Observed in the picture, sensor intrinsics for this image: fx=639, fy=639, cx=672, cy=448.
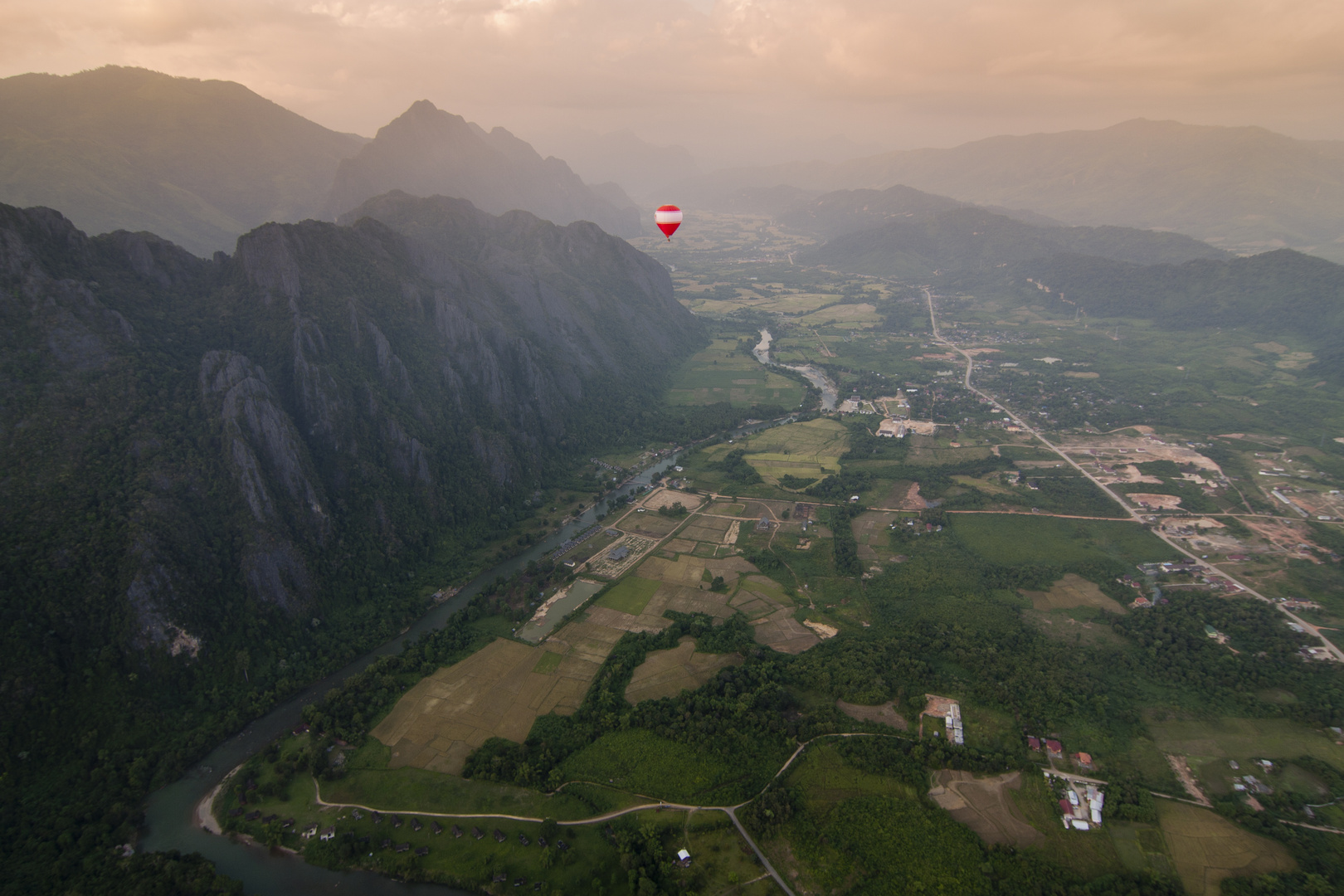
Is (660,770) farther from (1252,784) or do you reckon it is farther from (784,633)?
(1252,784)

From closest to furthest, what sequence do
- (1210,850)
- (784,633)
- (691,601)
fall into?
(1210,850) → (784,633) → (691,601)

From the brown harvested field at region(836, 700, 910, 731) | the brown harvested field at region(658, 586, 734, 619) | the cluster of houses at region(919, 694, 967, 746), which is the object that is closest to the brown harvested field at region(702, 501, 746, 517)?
the brown harvested field at region(658, 586, 734, 619)

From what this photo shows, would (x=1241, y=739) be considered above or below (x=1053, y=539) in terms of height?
below

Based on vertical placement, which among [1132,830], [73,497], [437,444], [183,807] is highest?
[73,497]

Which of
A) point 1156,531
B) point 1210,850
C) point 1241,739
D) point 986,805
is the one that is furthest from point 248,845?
point 1156,531

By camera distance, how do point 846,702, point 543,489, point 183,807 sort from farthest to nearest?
point 543,489 < point 846,702 < point 183,807

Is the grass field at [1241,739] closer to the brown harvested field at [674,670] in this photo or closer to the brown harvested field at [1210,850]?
the brown harvested field at [1210,850]

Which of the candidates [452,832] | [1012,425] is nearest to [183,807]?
[452,832]

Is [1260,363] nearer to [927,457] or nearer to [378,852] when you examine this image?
[927,457]
